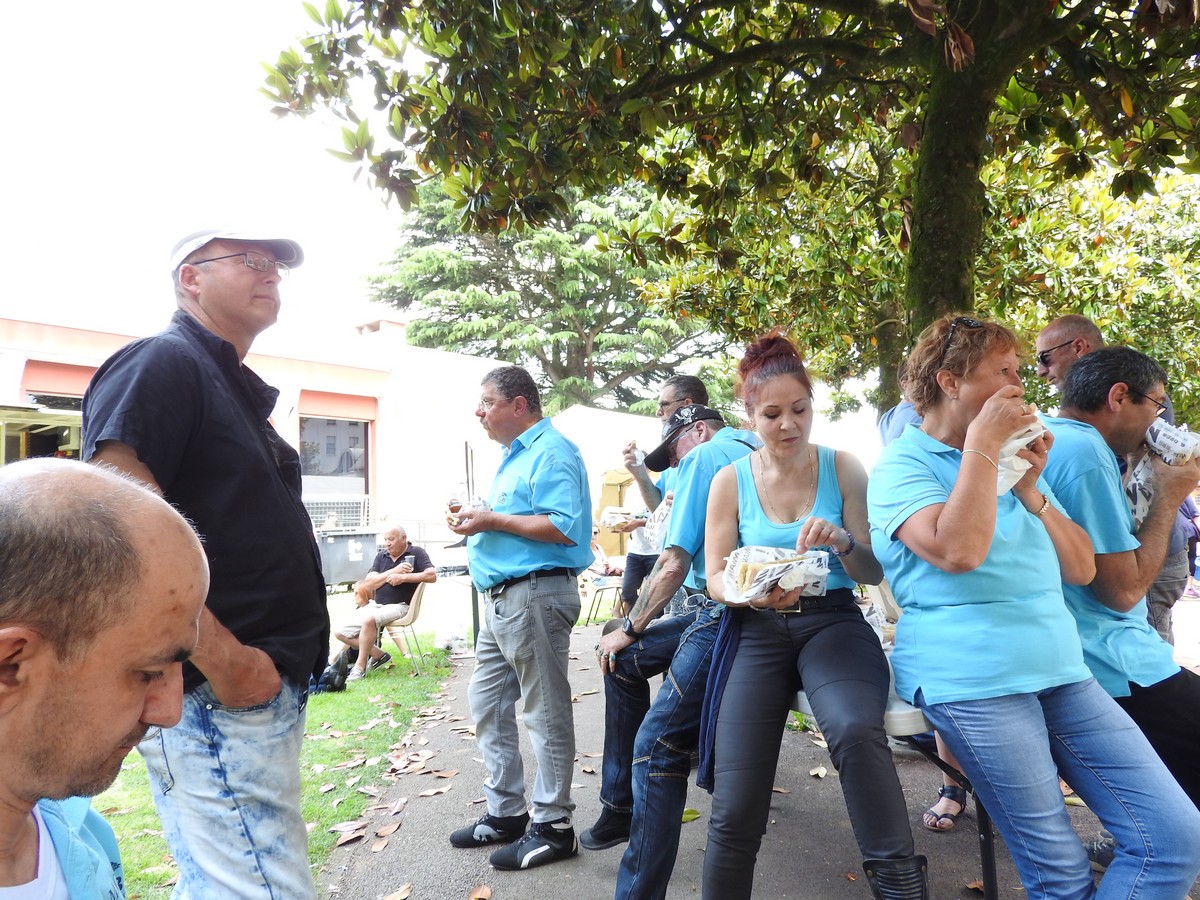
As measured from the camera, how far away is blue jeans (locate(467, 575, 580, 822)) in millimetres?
3885

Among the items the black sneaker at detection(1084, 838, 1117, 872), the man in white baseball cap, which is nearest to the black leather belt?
the man in white baseball cap

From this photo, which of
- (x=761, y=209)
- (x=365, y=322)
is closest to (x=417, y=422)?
(x=365, y=322)

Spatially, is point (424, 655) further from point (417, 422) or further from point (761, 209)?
point (417, 422)

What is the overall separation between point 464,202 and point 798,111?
90.6 inches

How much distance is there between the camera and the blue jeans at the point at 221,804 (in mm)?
1915

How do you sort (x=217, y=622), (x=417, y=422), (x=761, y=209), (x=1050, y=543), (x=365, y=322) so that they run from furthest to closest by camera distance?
(x=365, y=322), (x=417, y=422), (x=761, y=209), (x=1050, y=543), (x=217, y=622)

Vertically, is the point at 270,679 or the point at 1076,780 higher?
the point at 270,679

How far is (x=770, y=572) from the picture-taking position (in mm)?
2611

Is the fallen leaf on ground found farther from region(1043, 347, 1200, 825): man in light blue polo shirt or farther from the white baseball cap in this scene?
region(1043, 347, 1200, 825): man in light blue polo shirt

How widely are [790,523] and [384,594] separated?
6.95 m

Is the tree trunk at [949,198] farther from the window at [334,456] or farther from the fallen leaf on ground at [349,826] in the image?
the window at [334,456]

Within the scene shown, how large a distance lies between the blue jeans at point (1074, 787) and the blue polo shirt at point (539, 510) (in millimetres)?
2080

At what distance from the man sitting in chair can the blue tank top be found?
20.1 feet

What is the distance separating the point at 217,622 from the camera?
1.85m
